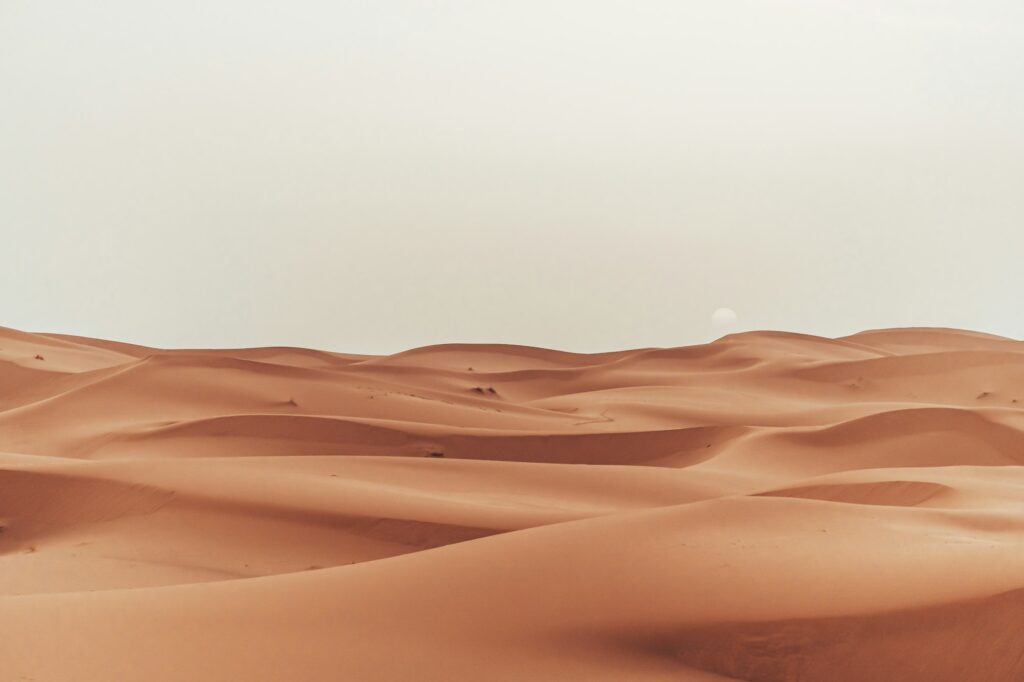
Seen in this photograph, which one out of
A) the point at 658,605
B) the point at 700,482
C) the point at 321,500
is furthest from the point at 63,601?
the point at 700,482

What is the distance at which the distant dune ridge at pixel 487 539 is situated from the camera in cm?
247

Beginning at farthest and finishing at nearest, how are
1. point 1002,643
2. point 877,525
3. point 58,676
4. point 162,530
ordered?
Result: point 162,530
point 877,525
point 1002,643
point 58,676

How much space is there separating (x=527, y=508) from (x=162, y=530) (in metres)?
1.88

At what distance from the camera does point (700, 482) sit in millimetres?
6141

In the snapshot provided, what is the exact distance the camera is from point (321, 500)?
16.1ft

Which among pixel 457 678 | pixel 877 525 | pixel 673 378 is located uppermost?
pixel 673 378

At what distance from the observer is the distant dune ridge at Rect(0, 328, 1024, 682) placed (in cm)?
247

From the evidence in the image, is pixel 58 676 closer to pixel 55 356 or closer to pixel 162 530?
pixel 162 530

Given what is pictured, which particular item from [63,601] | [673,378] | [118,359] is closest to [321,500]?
[63,601]

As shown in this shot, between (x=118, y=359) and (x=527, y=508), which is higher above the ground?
(x=118, y=359)

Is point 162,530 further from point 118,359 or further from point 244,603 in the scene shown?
point 118,359

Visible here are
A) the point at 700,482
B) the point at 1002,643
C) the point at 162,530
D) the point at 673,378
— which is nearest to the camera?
the point at 1002,643

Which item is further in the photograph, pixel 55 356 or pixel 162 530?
pixel 55 356

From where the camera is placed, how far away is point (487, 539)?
328 cm
